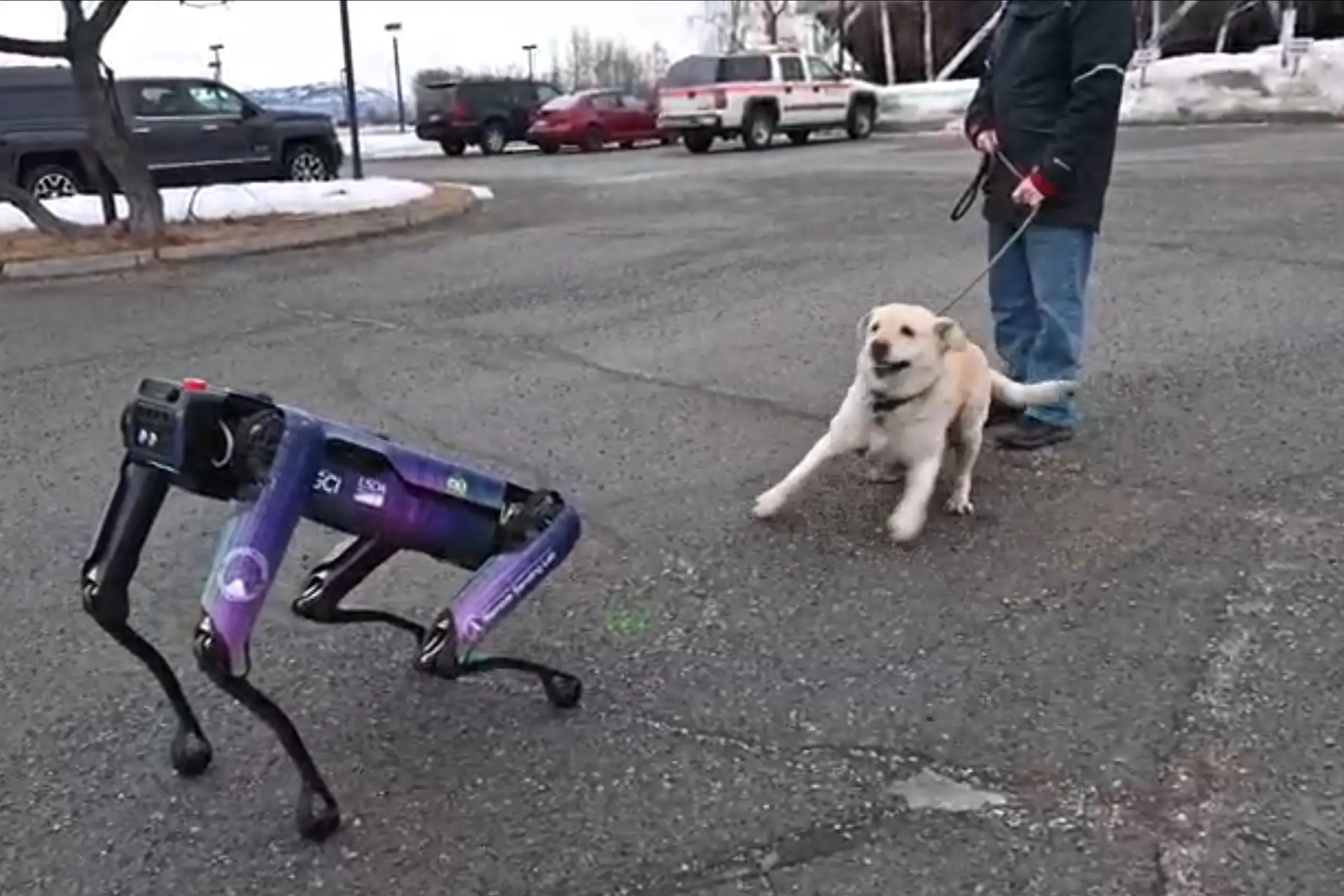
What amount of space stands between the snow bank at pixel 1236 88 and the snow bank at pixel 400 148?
31.5 feet

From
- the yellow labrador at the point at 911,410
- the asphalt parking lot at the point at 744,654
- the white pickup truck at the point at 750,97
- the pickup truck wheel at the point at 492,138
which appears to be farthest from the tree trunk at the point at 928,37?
the yellow labrador at the point at 911,410

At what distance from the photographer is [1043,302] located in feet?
15.9

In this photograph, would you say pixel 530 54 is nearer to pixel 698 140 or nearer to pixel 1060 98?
pixel 698 140

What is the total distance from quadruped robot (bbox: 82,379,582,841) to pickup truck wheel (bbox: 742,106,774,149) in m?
22.6

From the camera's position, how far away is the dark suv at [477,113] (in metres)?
28.8

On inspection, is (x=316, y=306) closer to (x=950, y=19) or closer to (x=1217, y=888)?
(x=1217, y=888)

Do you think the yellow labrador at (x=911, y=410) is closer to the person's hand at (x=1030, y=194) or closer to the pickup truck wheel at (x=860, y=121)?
the person's hand at (x=1030, y=194)

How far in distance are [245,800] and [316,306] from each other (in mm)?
6434

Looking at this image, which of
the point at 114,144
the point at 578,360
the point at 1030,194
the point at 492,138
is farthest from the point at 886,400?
the point at 492,138

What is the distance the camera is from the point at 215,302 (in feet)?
30.0

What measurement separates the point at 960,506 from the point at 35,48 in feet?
32.9

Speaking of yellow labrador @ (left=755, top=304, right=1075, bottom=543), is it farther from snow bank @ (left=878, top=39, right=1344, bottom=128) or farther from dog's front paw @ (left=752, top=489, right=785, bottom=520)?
snow bank @ (left=878, top=39, right=1344, bottom=128)

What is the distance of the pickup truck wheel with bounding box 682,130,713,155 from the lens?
2465cm

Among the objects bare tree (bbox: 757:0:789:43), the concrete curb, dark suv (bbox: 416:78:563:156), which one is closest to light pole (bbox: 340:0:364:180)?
the concrete curb
